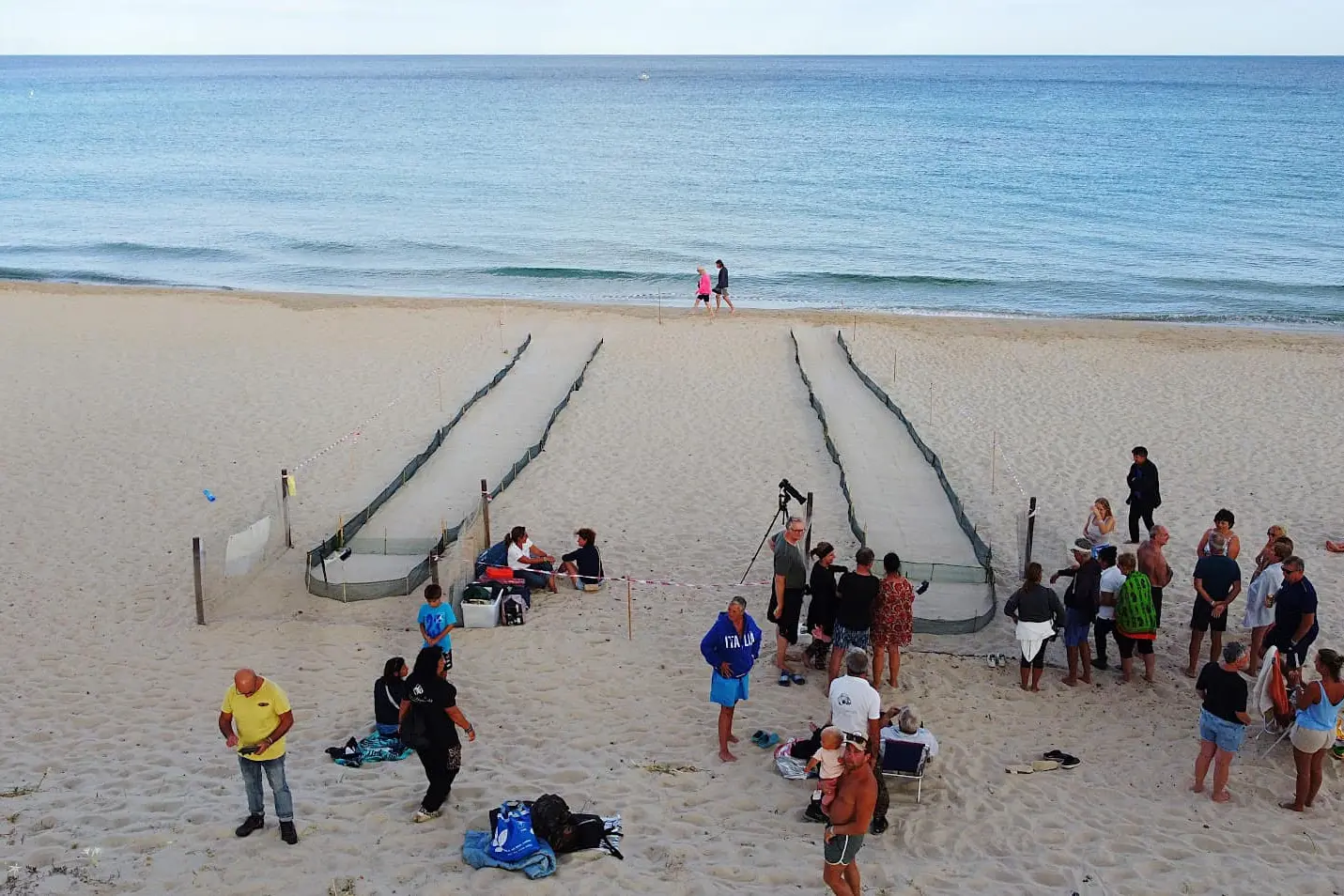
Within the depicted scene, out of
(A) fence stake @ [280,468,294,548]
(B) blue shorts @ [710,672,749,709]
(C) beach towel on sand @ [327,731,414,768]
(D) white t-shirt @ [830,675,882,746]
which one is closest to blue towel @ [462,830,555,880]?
(C) beach towel on sand @ [327,731,414,768]

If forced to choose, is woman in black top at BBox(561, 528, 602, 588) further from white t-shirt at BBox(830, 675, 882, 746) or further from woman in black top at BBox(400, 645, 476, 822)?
white t-shirt at BBox(830, 675, 882, 746)

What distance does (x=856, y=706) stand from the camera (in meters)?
7.17

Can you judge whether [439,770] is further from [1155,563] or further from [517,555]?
[1155,563]

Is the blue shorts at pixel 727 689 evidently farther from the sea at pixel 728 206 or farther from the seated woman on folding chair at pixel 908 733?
the sea at pixel 728 206

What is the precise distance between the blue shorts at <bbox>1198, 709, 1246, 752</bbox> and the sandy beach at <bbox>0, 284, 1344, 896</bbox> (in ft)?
1.52

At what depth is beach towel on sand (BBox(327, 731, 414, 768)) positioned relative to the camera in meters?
7.91

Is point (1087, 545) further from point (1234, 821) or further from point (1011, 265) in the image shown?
point (1011, 265)

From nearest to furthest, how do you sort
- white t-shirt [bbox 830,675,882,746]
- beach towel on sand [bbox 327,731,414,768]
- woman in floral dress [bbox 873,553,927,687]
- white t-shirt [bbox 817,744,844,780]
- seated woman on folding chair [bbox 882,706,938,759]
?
white t-shirt [bbox 817,744,844,780] < white t-shirt [bbox 830,675,882,746] < seated woman on folding chair [bbox 882,706,938,759] < beach towel on sand [bbox 327,731,414,768] < woman in floral dress [bbox 873,553,927,687]

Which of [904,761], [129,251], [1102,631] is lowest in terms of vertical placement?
[904,761]

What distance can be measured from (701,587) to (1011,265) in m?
27.3

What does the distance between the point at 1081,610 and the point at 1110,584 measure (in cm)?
44

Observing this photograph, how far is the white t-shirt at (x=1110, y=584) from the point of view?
369 inches

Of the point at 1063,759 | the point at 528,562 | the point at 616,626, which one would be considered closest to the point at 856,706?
the point at 1063,759

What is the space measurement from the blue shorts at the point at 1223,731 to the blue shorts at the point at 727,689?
303cm
